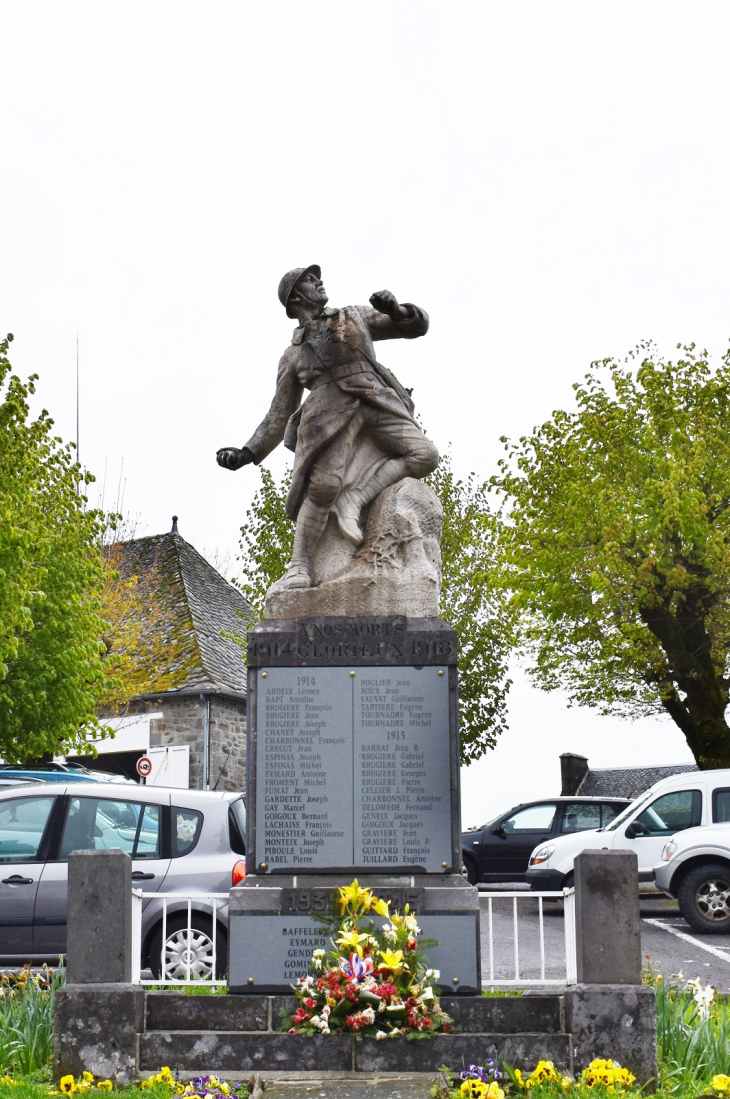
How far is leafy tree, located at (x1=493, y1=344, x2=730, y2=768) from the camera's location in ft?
72.7

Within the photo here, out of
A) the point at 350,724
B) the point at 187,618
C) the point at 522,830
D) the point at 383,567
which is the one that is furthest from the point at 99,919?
the point at 187,618

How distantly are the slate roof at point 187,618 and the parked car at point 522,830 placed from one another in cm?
797

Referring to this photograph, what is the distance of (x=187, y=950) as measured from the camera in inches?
356

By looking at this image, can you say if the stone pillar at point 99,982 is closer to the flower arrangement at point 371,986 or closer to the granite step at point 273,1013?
the granite step at point 273,1013

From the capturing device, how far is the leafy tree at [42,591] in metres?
19.0

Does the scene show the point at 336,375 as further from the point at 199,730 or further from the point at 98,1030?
the point at 199,730

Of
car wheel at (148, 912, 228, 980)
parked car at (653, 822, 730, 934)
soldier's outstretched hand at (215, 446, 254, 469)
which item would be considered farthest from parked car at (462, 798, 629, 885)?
soldier's outstretched hand at (215, 446, 254, 469)

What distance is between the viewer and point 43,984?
804 cm

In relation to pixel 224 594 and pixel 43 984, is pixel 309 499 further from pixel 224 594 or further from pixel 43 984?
pixel 224 594

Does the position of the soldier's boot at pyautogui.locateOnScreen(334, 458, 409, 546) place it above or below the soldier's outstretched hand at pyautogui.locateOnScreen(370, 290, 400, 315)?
below

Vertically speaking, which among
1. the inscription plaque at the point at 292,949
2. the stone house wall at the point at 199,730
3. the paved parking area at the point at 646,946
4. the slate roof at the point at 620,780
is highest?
the stone house wall at the point at 199,730

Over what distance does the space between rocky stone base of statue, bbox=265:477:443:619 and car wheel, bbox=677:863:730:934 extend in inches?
326

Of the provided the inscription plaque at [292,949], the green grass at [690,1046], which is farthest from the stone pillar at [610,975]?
the inscription plaque at [292,949]

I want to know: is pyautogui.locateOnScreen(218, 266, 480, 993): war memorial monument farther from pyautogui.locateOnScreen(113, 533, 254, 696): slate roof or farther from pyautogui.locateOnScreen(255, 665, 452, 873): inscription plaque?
pyautogui.locateOnScreen(113, 533, 254, 696): slate roof
